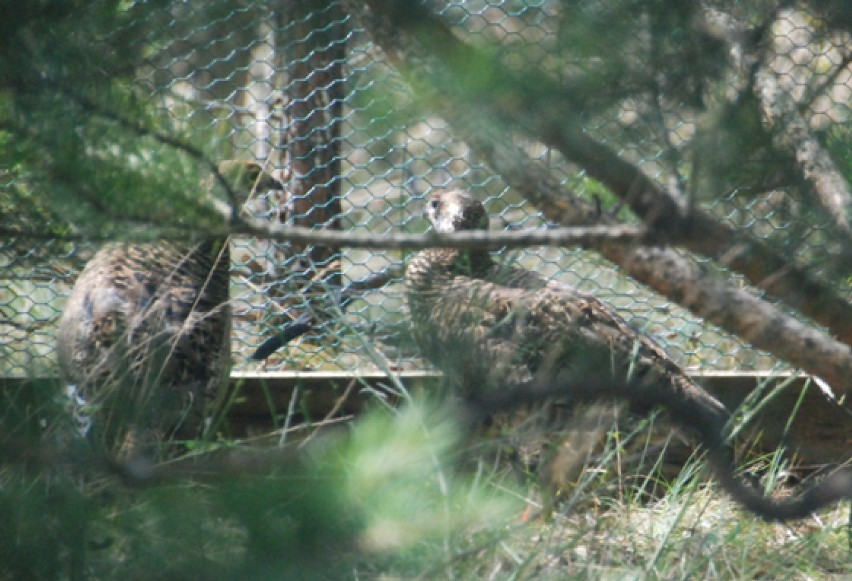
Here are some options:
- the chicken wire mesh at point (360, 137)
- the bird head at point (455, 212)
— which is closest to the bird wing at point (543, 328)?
the chicken wire mesh at point (360, 137)

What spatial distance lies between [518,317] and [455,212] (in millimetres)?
1013

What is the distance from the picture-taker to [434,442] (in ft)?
4.15

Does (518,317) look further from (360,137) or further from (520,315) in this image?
(360,137)

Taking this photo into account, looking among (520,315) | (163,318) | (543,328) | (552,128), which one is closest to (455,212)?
(543,328)

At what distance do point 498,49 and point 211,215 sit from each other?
0.43 meters

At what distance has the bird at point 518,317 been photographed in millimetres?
2762

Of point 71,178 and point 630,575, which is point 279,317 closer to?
point 630,575

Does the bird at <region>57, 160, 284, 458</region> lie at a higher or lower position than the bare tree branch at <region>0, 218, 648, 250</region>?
lower

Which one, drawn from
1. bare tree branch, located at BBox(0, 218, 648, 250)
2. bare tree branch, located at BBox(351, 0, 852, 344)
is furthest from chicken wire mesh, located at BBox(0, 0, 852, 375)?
bare tree branch, located at BBox(0, 218, 648, 250)

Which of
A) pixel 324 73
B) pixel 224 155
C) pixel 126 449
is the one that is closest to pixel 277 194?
pixel 324 73

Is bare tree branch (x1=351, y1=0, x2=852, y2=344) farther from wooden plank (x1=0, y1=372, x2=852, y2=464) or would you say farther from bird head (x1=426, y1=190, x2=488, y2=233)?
bird head (x1=426, y1=190, x2=488, y2=233)

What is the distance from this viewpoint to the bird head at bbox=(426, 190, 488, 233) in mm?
4082

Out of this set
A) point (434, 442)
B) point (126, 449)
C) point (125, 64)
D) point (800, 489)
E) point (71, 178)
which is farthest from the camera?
point (800, 489)

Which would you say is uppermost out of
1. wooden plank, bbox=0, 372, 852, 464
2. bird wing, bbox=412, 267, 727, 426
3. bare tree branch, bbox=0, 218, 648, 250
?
bare tree branch, bbox=0, 218, 648, 250
